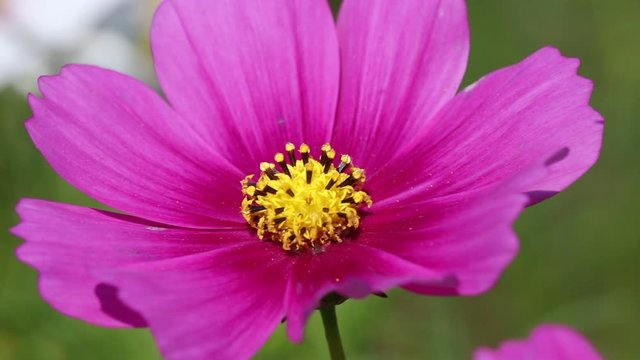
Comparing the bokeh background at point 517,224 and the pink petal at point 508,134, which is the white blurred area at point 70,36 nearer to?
the bokeh background at point 517,224

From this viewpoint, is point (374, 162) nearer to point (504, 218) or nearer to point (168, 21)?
point (168, 21)

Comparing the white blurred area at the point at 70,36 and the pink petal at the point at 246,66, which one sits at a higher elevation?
the white blurred area at the point at 70,36

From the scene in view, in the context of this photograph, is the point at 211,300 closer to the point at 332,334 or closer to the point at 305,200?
the point at 332,334

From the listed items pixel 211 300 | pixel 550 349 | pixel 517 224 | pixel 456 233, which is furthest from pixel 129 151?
pixel 517 224

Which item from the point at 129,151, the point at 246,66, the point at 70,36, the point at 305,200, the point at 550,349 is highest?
the point at 70,36

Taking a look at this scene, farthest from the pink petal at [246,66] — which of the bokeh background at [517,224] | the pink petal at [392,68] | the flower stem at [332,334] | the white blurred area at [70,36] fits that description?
the white blurred area at [70,36]

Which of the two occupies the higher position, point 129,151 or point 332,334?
point 129,151
